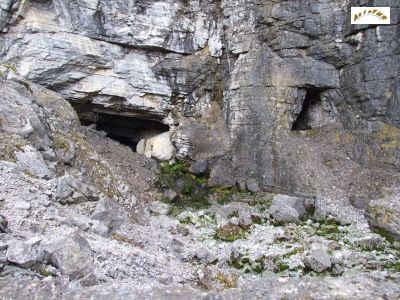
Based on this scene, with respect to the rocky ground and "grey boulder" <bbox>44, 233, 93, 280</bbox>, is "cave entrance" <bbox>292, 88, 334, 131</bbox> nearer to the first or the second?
the rocky ground

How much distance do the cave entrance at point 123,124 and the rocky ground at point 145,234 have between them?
158cm

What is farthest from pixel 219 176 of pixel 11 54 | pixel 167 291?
pixel 11 54

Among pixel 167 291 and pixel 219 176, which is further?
pixel 219 176

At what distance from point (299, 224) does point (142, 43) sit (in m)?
8.68

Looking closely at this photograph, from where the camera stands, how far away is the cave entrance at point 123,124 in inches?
551

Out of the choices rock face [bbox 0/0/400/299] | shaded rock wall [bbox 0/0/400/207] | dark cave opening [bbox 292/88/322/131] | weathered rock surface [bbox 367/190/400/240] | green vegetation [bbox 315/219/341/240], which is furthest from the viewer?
dark cave opening [bbox 292/88/322/131]

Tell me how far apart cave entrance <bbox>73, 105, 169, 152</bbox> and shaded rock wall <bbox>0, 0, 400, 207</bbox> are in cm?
69

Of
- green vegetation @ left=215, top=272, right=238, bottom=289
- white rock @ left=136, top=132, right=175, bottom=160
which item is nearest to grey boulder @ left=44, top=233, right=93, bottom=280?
green vegetation @ left=215, top=272, right=238, bottom=289

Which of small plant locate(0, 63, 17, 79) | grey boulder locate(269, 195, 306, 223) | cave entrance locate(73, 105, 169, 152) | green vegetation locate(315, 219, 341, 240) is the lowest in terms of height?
green vegetation locate(315, 219, 341, 240)

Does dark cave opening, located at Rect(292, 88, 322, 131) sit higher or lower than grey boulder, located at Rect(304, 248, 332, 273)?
higher

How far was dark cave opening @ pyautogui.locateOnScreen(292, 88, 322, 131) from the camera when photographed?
42.4 feet

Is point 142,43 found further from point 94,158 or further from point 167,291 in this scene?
point 167,291

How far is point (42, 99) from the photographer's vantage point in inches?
436

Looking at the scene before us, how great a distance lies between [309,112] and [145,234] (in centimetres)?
802
